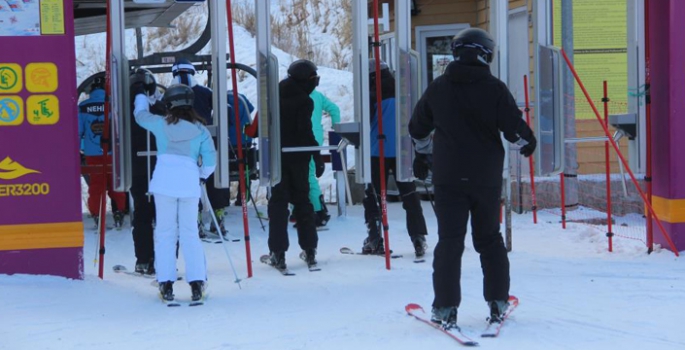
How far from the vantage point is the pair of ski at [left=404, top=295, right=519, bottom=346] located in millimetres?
5832

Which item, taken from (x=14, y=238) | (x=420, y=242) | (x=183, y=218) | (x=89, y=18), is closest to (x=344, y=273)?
(x=420, y=242)

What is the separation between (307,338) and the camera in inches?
240

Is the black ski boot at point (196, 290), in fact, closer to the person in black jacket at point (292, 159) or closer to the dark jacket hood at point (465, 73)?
the person in black jacket at point (292, 159)

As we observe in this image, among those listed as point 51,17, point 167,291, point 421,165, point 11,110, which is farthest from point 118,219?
point 421,165

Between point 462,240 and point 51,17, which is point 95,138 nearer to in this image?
point 51,17

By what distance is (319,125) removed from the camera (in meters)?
11.1

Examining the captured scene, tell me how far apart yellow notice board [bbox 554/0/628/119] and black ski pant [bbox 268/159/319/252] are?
17.8ft

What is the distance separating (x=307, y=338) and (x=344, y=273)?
255cm

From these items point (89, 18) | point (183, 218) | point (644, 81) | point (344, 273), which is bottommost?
point (344, 273)

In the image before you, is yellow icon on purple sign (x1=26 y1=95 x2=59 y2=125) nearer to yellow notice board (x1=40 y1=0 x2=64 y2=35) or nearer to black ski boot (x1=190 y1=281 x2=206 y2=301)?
yellow notice board (x1=40 y1=0 x2=64 y2=35)

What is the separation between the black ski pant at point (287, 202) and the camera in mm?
8797

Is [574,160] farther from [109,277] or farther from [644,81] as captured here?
[109,277]

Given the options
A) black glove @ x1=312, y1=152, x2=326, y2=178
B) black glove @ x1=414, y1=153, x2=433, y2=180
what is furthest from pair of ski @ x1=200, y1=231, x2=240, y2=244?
black glove @ x1=414, y1=153, x2=433, y2=180

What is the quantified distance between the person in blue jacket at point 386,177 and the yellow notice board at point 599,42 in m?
4.46
